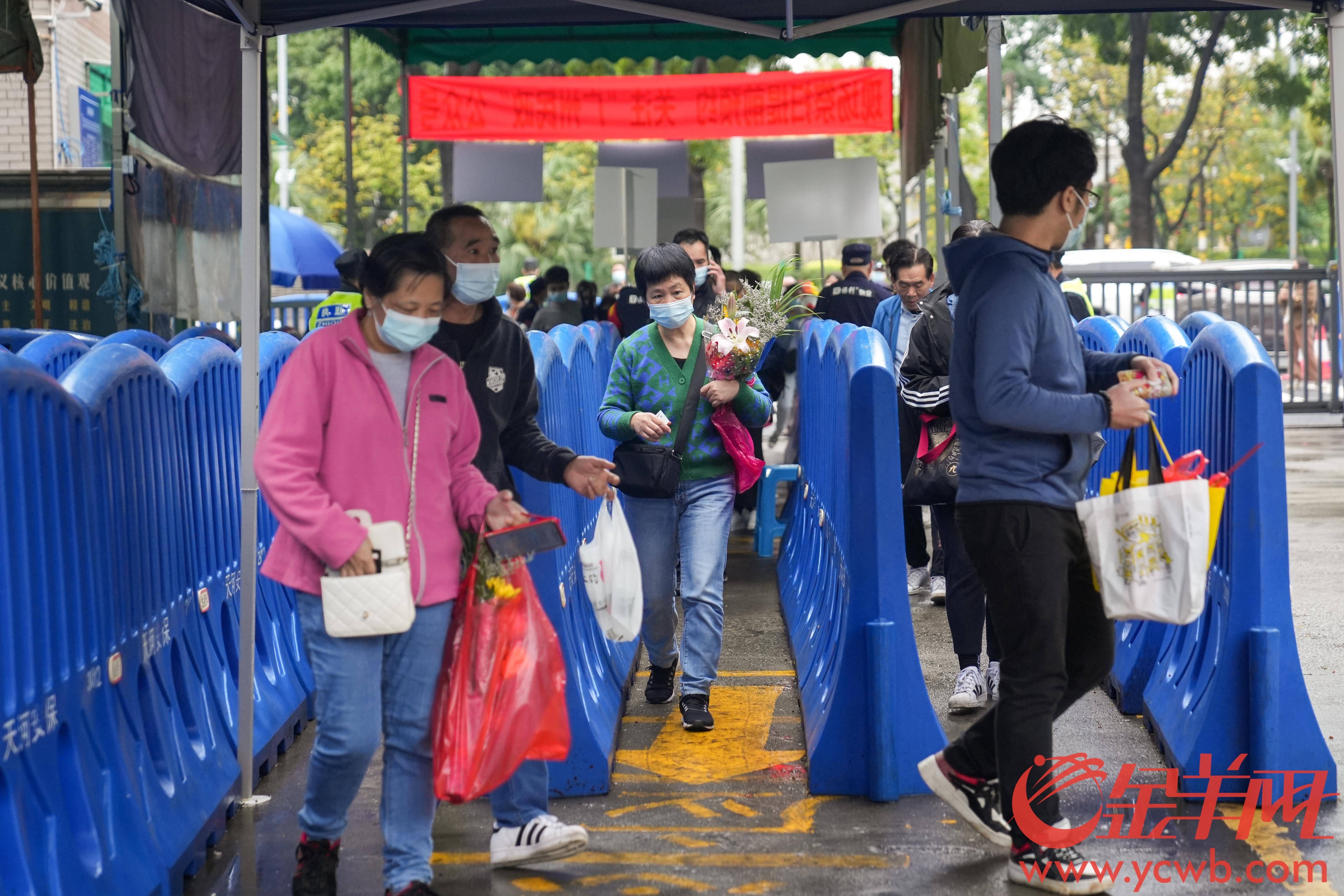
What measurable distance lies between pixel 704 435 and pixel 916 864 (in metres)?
2.17

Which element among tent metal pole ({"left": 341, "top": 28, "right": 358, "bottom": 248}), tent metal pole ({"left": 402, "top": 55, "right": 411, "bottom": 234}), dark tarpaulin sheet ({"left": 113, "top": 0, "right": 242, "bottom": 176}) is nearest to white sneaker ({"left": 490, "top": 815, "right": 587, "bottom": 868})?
dark tarpaulin sheet ({"left": 113, "top": 0, "right": 242, "bottom": 176})

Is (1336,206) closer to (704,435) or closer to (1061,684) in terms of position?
(1061,684)

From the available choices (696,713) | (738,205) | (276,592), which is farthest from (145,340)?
(738,205)

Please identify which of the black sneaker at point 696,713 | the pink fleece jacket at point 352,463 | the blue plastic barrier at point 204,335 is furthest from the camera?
the blue plastic barrier at point 204,335

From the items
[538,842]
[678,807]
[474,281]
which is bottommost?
[678,807]

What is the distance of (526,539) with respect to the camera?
3934mm

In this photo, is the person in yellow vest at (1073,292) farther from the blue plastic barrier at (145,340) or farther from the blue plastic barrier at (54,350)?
the blue plastic barrier at (54,350)

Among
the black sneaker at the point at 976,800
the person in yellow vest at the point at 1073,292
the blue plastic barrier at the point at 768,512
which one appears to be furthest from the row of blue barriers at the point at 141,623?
the blue plastic barrier at the point at 768,512

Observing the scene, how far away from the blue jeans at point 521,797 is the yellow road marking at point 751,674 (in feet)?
7.98

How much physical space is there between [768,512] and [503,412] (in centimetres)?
594

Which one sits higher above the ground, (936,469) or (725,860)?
(936,469)

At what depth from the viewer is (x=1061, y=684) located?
4148 mm

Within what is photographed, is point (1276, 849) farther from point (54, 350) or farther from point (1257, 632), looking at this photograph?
point (54, 350)

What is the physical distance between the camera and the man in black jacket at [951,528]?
602 centimetres
